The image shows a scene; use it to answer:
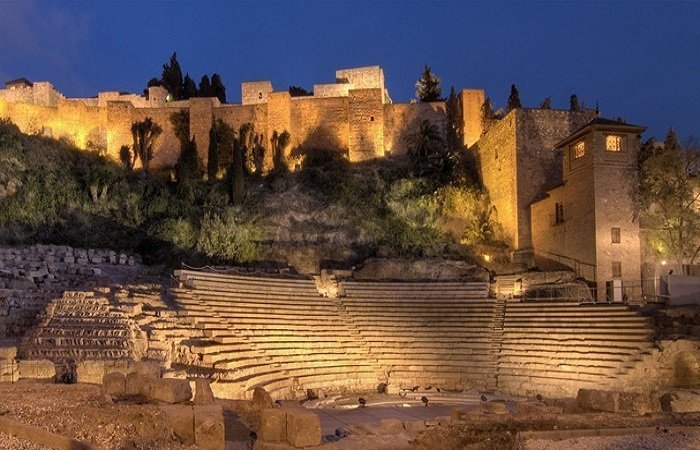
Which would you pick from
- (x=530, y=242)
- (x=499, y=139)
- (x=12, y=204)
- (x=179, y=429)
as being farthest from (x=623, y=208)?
(x=12, y=204)

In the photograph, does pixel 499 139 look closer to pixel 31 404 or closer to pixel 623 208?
pixel 623 208

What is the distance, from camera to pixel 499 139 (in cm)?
3089

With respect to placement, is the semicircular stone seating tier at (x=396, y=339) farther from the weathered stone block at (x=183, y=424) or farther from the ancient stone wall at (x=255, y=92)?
the ancient stone wall at (x=255, y=92)

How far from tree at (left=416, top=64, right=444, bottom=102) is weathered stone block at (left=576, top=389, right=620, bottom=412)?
114ft

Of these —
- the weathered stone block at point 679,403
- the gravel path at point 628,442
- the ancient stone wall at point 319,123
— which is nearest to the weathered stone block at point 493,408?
the weathered stone block at point 679,403

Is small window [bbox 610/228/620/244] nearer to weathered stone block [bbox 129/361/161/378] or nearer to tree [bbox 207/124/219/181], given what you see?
weathered stone block [bbox 129/361/161/378]

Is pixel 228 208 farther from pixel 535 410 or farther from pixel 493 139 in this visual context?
pixel 535 410

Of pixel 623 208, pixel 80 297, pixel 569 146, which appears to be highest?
pixel 569 146

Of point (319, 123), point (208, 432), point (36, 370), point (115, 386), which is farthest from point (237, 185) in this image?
point (208, 432)

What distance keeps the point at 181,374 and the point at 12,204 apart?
18.1 metres

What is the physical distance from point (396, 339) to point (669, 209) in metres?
12.9

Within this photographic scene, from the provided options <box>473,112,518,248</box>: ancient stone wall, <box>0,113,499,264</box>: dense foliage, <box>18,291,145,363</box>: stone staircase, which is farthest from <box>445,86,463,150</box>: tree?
<box>18,291,145,363</box>: stone staircase

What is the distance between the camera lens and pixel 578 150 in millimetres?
25047

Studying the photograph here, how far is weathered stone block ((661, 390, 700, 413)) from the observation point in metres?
10.5
